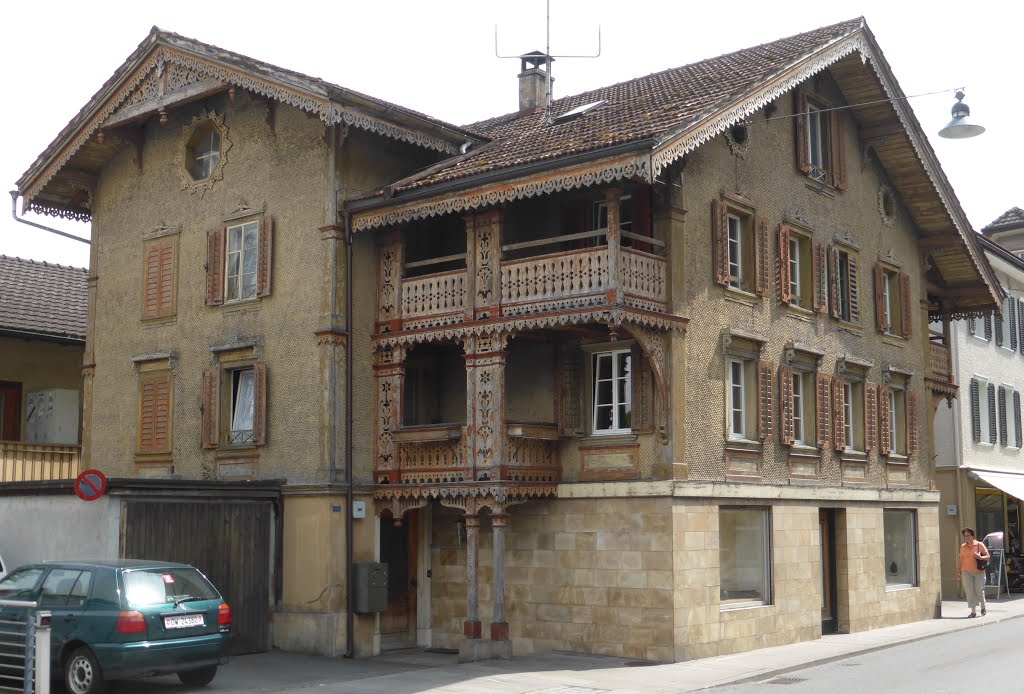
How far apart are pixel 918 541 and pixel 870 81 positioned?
9670mm

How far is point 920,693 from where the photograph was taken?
47.6 feet

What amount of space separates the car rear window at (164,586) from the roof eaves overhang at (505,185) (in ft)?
22.8

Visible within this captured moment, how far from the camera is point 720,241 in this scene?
2002 cm

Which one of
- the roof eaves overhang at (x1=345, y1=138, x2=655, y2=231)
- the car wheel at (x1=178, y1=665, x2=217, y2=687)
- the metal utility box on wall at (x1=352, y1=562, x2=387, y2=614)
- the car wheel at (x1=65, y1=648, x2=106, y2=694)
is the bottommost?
the car wheel at (x1=178, y1=665, x2=217, y2=687)

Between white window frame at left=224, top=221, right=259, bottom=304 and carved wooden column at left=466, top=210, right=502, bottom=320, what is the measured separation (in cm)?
440

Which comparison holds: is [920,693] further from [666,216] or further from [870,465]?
[870,465]

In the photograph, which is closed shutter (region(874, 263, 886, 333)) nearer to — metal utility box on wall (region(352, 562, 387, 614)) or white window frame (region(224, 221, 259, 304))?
metal utility box on wall (region(352, 562, 387, 614))

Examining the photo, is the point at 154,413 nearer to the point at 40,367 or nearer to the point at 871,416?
the point at 40,367

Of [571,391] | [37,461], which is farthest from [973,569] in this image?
[37,461]

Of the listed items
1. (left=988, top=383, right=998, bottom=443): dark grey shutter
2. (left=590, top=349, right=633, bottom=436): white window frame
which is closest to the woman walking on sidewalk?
(left=988, top=383, right=998, bottom=443): dark grey shutter

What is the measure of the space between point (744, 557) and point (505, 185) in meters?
7.45

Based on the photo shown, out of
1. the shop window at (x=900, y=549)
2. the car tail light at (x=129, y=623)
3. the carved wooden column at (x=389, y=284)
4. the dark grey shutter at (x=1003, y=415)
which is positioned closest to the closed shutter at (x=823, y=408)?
the shop window at (x=900, y=549)

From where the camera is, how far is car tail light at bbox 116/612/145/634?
549 inches

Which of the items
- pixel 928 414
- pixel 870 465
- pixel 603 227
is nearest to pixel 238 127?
pixel 603 227
